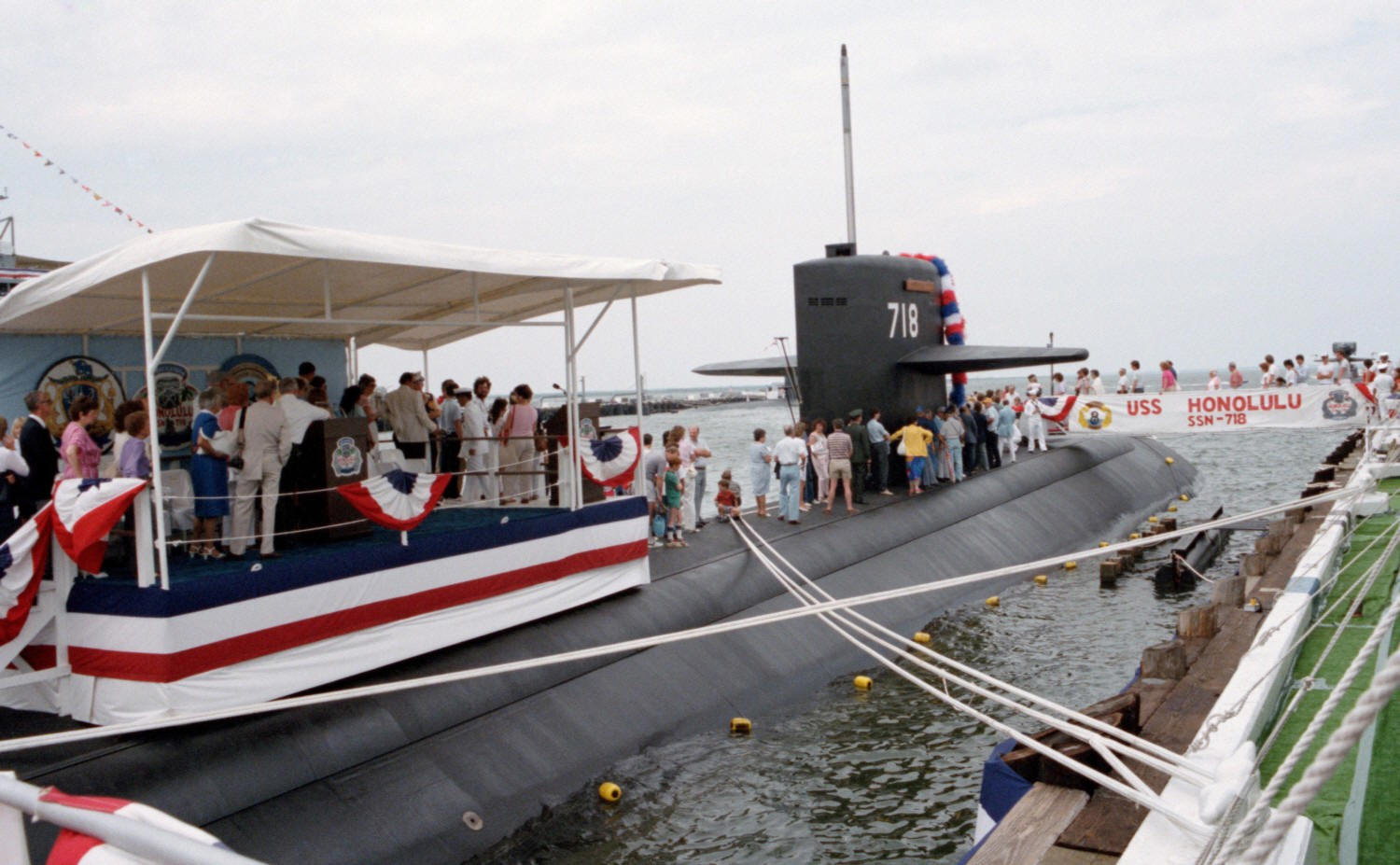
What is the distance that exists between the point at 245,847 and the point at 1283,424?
25.4 m

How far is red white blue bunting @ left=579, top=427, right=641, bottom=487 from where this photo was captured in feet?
34.2

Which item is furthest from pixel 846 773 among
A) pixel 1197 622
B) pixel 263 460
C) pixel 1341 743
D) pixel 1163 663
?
pixel 1341 743

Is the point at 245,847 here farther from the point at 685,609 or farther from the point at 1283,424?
the point at 1283,424

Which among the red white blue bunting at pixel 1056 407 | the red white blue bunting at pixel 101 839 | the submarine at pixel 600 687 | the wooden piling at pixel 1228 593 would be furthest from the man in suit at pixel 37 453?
the red white blue bunting at pixel 1056 407

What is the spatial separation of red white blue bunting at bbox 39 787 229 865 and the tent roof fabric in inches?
202

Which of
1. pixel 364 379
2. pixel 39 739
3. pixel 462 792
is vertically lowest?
pixel 462 792

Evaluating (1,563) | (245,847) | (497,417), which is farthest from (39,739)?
(497,417)

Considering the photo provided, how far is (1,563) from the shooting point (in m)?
6.50

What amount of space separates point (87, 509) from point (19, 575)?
0.53 m

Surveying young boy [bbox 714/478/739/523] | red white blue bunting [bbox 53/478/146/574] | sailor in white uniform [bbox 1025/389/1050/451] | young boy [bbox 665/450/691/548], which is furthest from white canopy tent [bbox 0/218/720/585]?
sailor in white uniform [bbox 1025/389/1050/451]

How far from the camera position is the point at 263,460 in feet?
28.3

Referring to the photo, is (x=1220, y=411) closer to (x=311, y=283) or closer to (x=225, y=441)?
(x=311, y=283)

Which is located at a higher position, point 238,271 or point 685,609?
point 238,271

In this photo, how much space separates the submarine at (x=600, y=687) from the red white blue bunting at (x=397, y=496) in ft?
3.52
